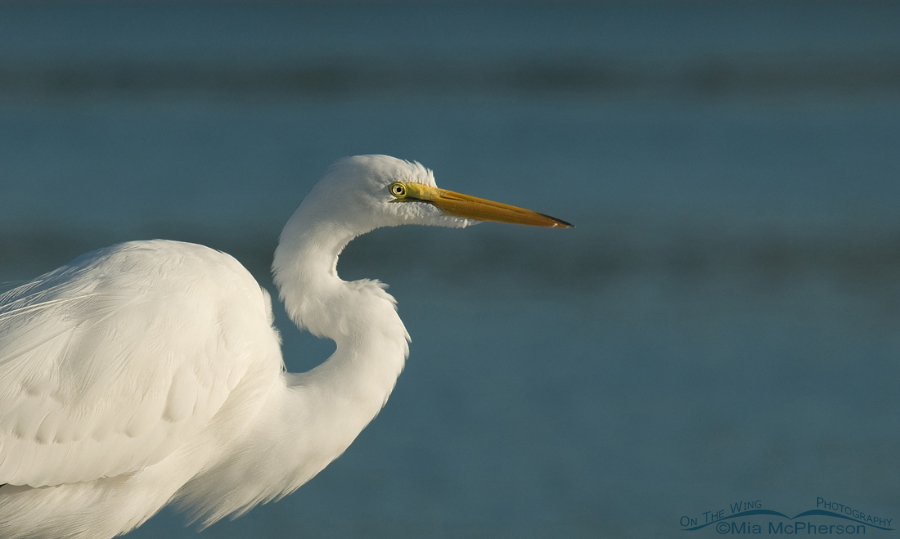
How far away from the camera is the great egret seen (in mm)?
2311

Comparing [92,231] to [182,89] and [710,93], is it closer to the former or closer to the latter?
[182,89]

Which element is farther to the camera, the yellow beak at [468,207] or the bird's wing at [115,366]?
the yellow beak at [468,207]

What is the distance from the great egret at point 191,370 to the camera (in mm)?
2311

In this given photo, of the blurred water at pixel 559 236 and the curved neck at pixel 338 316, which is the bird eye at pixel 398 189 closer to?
the curved neck at pixel 338 316

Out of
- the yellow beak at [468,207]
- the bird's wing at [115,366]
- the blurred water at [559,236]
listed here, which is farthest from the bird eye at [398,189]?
the blurred water at [559,236]

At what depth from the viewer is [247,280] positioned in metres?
2.64

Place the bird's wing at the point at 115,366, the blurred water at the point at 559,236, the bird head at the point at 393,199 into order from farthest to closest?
the blurred water at the point at 559,236, the bird head at the point at 393,199, the bird's wing at the point at 115,366

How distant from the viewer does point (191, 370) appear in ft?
7.82

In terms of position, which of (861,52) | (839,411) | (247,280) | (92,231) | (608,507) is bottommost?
(608,507)

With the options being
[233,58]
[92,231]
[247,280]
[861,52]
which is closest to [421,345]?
[247,280]

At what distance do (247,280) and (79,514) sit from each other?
778 millimetres

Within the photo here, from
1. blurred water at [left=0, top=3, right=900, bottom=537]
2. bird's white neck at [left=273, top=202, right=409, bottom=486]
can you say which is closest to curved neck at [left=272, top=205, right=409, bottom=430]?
bird's white neck at [left=273, top=202, right=409, bottom=486]

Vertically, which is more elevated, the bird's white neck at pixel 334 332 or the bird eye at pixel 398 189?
the bird eye at pixel 398 189

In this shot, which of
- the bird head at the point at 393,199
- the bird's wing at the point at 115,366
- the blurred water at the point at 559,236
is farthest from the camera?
the blurred water at the point at 559,236
